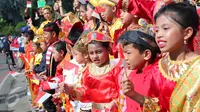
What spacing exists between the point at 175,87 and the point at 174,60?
0.28m

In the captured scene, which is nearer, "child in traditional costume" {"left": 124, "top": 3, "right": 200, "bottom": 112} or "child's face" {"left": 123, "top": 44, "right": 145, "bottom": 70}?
"child in traditional costume" {"left": 124, "top": 3, "right": 200, "bottom": 112}

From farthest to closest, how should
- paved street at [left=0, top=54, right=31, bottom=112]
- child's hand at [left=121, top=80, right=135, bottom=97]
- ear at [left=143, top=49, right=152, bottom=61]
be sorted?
paved street at [left=0, top=54, right=31, bottom=112], ear at [left=143, top=49, right=152, bottom=61], child's hand at [left=121, top=80, right=135, bottom=97]

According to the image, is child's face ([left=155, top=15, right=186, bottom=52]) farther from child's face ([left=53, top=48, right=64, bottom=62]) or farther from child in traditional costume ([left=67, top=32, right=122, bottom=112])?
child's face ([left=53, top=48, right=64, bottom=62])

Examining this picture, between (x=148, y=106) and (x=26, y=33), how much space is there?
630 centimetres

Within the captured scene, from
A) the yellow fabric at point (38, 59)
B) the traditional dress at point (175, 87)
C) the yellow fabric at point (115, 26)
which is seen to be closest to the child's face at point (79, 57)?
the yellow fabric at point (115, 26)

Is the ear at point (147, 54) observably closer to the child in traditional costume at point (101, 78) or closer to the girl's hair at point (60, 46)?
the child in traditional costume at point (101, 78)

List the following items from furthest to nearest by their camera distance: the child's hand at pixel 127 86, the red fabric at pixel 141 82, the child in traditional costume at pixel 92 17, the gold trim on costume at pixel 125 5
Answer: the child in traditional costume at pixel 92 17
the gold trim on costume at pixel 125 5
the red fabric at pixel 141 82
the child's hand at pixel 127 86

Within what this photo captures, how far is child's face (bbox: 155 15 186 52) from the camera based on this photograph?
2309mm

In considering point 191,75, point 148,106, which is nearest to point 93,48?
point 148,106

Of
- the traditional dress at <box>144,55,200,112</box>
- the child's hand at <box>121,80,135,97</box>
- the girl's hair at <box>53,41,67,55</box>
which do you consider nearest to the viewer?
the traditional dress at <box>144,55,200,112</box>

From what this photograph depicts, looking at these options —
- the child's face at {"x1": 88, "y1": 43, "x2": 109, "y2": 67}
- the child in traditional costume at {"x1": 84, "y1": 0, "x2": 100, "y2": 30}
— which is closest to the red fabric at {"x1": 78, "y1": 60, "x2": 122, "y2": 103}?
the child's face at {"x1": 88, "y1": 43, "x2": 109, "y2": 67}

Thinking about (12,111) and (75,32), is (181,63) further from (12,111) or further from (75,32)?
(12,111)

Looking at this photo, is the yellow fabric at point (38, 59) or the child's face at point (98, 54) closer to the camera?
the child's face at point (98, 54)

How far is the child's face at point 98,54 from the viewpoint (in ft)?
12.0
